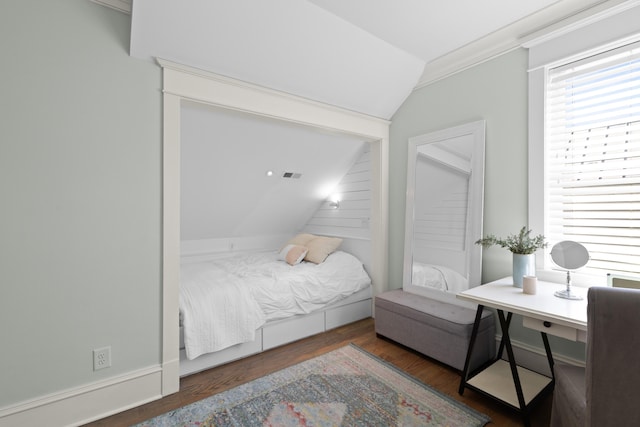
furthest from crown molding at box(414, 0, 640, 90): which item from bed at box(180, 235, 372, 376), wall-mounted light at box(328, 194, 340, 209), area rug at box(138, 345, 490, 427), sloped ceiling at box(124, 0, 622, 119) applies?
area rug at box(138, 345, 490, 427)

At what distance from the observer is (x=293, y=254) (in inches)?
138

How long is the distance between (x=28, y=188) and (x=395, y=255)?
9.89 ft

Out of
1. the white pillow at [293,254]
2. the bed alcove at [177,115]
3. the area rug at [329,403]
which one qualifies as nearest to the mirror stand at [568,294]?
the area rug at [329,403]

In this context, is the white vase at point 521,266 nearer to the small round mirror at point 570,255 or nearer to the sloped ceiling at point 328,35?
the small round mirror at point 570,255

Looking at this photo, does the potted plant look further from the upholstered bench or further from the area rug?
the area rug

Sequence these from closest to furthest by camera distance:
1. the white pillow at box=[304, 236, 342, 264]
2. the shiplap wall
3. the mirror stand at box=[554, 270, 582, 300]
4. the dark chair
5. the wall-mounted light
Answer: the dark chair, the mirror stand at box=[554, 270, 582, 300], the white pillow at box=[304, 236, 342, 264], the shiplap wall, the wall-mounted light

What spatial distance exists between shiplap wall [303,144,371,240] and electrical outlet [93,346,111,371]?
265cm

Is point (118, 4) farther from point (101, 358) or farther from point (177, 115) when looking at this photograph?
point (101, 358)

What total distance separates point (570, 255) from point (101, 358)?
9.56 feet

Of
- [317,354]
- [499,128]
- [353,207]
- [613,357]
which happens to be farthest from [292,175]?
[613,357]

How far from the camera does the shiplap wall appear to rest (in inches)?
149

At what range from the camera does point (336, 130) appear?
298 centimetres

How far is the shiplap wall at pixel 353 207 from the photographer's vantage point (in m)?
3.79

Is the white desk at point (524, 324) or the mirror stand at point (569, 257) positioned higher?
the mirror stand at point (569, 257)
